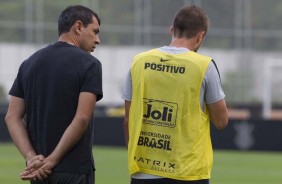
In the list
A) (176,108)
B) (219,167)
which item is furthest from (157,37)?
(176,108)

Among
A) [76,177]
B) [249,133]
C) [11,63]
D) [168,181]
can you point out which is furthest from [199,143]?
[11,63]

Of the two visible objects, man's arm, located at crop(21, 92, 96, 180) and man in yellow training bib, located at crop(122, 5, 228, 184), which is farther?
man in yellow training bib, located at crop(122, 5, 228, 184)

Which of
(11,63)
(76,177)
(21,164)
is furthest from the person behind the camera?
(11,63)

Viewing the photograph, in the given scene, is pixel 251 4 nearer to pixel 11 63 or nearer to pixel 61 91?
pixel 11 63

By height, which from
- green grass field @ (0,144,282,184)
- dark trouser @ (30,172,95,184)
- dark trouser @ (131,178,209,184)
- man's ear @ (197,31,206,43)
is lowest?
green grass field @ (0,144,282,184)

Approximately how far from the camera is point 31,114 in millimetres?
6582

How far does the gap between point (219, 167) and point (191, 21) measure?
1457 cm

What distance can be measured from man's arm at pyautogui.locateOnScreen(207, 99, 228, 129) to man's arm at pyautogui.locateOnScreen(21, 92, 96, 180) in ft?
2.52

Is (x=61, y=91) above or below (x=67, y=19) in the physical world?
below

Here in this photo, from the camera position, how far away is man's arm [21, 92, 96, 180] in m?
6.35

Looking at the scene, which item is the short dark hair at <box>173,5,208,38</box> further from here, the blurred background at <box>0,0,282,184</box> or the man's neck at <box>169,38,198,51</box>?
the blurred background at <box>0,0,282,184</box>

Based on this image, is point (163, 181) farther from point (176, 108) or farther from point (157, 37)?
point (157, 37)

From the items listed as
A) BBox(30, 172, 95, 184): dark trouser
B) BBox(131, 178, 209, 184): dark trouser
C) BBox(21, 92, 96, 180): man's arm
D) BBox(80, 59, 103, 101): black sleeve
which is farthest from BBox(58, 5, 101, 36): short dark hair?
BBox(131, 178, 209, 184): dark trouser

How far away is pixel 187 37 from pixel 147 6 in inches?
1256
